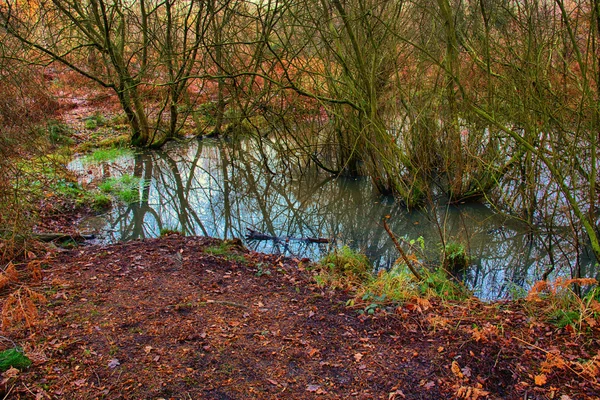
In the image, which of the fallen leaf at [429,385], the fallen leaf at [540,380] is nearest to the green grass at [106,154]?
the fallen leaf at [429,385]

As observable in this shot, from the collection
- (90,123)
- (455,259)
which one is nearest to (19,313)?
(455,259)

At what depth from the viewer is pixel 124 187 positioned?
10148 millimetres

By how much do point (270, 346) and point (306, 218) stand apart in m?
5.47

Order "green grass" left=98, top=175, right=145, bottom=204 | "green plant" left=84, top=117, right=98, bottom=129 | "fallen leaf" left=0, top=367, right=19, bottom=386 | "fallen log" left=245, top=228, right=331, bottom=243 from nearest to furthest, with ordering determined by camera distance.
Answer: "fallen leaf" left=0, top=367, right=19, bottom=386 < "fallen log" left=245, top=228, right=331, bottom=243 < "green grass" left=98, top=175, right=145, bottom=204 < "green plant" left=84, top=117, right=98, bottom=129

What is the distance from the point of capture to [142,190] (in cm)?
1045

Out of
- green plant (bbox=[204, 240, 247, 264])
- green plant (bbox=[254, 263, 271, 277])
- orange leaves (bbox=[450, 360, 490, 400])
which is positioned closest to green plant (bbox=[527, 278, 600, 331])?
orange leaves (bbox=[450, 360, 490, 400])

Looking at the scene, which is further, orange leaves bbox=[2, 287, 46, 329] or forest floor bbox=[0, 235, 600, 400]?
orange leaves bbox=[2, 287, 46, 329]

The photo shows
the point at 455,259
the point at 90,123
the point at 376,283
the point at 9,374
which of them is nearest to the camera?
the point at 9,374

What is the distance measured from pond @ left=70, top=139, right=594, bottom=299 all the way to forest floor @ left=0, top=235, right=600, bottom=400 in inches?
69.0

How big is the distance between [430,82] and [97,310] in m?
6.96

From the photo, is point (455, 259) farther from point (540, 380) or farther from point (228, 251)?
point (540, 380)

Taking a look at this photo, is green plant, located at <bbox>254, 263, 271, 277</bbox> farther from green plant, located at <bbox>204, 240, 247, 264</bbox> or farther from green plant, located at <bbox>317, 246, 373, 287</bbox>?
green plant, located at <bbox>317, 246, 373, 287</bbox>

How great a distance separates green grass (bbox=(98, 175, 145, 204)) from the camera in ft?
31.4

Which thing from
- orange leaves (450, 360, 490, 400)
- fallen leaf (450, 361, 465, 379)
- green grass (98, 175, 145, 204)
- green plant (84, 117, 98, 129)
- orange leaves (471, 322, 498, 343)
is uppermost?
green plant (84, 117, 98, 129)
